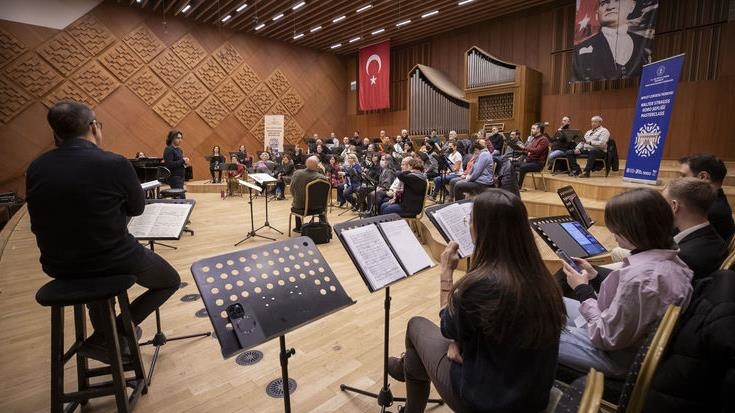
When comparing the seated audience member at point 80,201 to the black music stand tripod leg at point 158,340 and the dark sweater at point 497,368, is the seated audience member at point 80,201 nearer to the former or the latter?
the black music stand tripod leg at point 158,340

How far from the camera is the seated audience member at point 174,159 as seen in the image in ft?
18.2

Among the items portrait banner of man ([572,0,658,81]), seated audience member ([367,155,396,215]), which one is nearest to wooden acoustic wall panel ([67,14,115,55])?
seated audience member ([367,155,396,215])

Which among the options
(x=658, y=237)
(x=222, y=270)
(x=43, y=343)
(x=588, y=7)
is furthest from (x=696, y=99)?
(x=43, y=343)

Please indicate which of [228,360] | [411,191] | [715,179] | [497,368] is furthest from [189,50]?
[497,368]

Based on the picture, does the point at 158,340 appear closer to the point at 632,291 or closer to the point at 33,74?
the point at 632,291

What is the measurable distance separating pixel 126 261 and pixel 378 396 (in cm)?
136

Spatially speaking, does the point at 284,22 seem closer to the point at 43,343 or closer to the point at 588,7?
the point at 588,7

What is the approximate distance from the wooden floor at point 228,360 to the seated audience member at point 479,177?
1.91 metres

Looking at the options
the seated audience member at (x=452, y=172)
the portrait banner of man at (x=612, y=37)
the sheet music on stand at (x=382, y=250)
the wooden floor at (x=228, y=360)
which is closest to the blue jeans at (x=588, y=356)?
the sheet music on stand at (x=382, y=250)

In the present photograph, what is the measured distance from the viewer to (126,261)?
72.1 inches

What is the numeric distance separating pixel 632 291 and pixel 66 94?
469 inches

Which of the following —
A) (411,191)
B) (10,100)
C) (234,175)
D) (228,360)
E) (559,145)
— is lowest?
(228,360)

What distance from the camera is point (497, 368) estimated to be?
46.3 inches

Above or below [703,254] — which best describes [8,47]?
above
